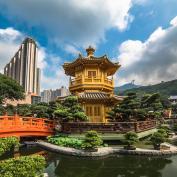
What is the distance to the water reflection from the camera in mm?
14084

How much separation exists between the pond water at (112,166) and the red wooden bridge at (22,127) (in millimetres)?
2823

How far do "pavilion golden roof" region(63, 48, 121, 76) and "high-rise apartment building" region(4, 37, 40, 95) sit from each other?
55.6m

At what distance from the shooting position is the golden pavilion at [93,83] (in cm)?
2586

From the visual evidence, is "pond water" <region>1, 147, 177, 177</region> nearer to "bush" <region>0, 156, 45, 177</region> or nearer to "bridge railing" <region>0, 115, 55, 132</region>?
"bridge railing" <region>0, 115, 55, 132</region>

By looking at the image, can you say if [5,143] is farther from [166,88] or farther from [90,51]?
[166,88]

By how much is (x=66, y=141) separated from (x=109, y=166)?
19.9ft

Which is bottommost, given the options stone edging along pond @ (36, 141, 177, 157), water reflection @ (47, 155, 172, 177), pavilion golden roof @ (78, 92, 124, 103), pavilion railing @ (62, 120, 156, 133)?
water reflection @ (47, 155, 172, 177)

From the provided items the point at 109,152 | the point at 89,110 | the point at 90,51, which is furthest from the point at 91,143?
the point at 90,51

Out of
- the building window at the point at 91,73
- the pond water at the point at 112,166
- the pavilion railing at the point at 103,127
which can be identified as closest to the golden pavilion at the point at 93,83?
the building window at the point at 91,73

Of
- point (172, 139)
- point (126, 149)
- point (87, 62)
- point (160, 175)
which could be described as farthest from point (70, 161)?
point (172, 139)

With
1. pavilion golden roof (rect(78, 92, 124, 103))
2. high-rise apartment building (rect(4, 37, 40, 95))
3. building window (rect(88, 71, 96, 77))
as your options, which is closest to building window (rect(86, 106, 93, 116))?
pavilion golden roof (rect(78, 92, 124, 103))

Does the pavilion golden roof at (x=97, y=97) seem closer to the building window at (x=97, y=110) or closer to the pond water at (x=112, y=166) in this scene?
the building window at (x=97, y=110)

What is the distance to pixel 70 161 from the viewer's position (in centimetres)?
1698

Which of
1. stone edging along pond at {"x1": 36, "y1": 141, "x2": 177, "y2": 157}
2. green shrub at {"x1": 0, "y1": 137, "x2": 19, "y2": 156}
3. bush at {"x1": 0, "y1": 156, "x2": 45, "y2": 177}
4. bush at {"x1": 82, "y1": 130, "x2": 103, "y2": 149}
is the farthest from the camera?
bush at {"x1": 82, "y1": 130, "x2": 103, "y2": 149}
